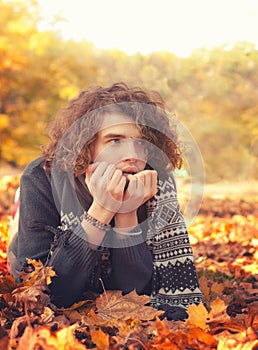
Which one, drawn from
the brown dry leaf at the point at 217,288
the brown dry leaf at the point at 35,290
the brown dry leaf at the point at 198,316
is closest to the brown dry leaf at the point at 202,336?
the brown dry leaf at the point at 198,316

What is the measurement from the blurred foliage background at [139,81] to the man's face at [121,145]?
1.38 m

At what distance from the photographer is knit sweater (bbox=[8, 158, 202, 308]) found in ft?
7.01

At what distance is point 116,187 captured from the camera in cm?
202

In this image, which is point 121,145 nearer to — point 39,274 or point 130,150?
point 130,150

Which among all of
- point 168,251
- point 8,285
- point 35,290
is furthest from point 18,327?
point 168,251

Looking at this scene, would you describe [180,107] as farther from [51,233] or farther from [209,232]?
[51,233]

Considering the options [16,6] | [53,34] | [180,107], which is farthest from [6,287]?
[16,6]

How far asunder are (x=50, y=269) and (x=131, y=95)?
816 mm

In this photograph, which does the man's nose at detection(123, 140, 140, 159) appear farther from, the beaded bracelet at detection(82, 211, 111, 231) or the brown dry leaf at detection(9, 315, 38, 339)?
the brown dry leaf at detection(9, 315, 38, 339)

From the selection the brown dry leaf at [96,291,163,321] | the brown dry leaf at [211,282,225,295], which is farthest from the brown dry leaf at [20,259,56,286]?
the brown dry leaf at [211,282,225,295]

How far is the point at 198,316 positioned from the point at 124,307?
1.08 ft

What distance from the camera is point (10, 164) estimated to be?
13742 mm

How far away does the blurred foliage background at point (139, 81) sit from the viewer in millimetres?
7105

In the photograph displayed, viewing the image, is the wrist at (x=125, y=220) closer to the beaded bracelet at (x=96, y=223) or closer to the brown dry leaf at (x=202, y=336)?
the beaded bracelet at (x=96, y=223)
